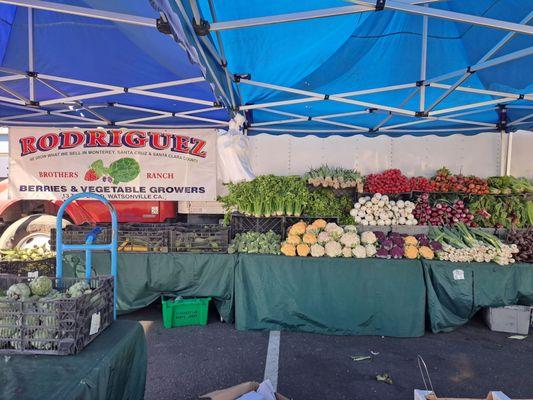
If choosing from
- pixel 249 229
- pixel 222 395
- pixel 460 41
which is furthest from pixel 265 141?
pixel 222 395

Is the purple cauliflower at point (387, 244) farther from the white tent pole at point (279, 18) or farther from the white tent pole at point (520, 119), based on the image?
the white tent pole at point (520, 119)

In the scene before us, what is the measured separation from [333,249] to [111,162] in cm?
435

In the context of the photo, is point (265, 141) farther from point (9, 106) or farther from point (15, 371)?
point (15, 371)

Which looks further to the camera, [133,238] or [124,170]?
[124,170]

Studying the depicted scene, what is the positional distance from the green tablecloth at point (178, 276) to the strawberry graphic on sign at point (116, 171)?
6.28ft

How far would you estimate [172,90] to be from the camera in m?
5.18

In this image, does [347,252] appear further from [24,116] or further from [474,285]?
[24,116]

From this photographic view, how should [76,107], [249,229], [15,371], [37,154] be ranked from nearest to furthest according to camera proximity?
[15,371], [249,229], [76,107], [37,154]

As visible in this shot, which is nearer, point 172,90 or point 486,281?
point 486,281

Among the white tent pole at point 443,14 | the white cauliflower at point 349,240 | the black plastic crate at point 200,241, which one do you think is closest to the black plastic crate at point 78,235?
the black plastic crate at point 200,241

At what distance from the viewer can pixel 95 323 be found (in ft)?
6.42

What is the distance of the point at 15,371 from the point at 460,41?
5.20 m

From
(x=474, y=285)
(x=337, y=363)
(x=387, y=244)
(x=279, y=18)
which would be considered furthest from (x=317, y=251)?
(x=279, y=18)

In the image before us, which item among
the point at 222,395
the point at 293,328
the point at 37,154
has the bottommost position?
the point at 293,328
